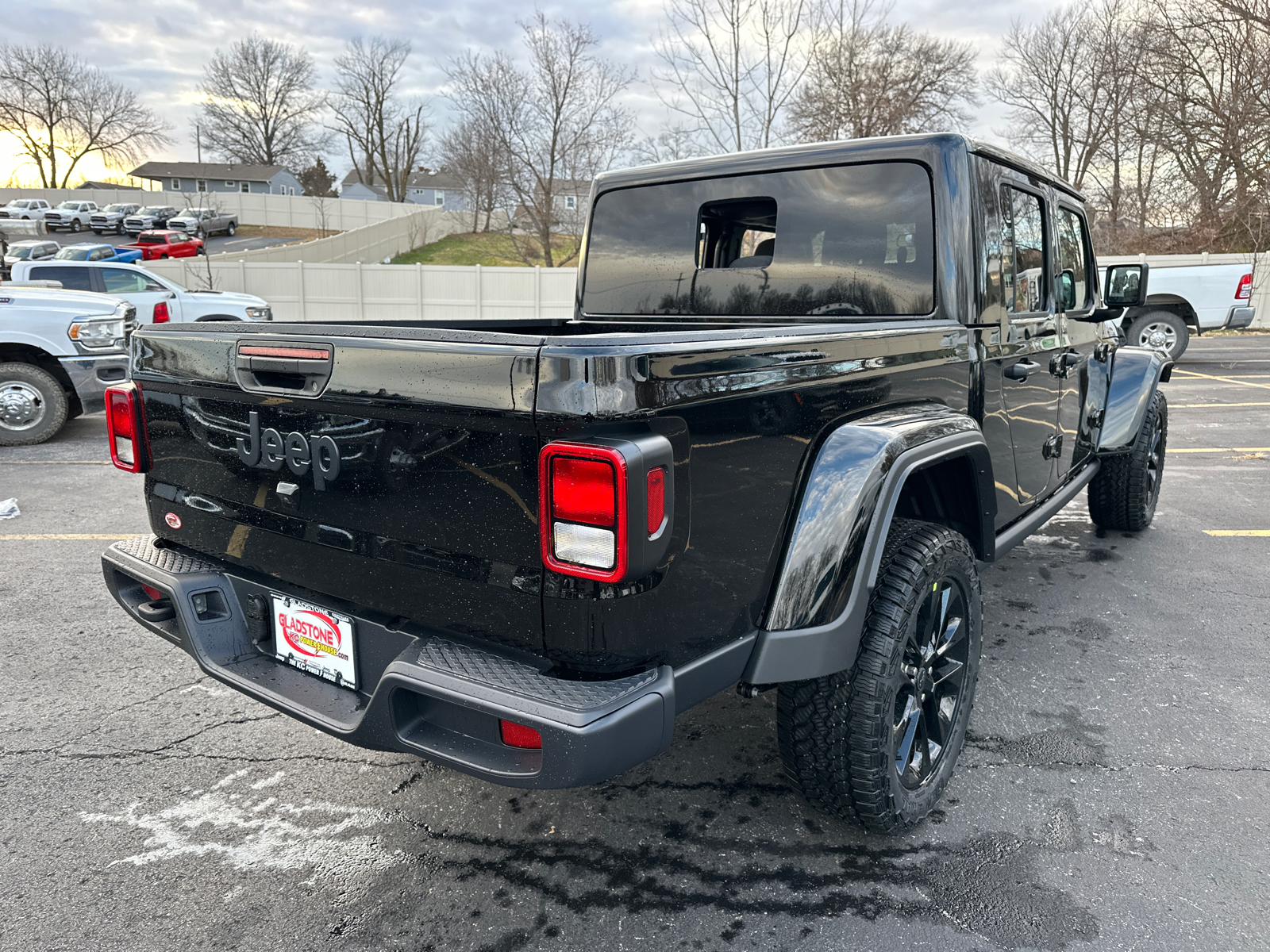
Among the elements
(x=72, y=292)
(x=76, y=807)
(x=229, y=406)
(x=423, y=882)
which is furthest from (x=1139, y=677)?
(x=72, y=292)

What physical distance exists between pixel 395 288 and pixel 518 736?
86.7ft

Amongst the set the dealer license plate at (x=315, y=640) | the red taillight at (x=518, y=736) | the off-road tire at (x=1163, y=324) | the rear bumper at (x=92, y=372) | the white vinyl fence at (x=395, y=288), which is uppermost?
the white vinyl fence at (x=395, y=288)

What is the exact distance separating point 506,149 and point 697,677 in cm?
3529

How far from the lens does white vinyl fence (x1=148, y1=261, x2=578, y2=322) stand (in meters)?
25.8

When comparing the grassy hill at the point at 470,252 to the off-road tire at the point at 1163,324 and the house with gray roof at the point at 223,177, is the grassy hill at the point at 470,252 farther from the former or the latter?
the off-road tire at the point at 1163,324

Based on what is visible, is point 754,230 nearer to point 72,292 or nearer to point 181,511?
point 181,511

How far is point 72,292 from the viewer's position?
842 cm

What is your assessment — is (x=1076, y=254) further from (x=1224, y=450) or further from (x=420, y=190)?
(x=420, y=190)

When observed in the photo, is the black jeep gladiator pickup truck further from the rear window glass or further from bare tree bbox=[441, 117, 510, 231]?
bare tree bbox=[441, 117, 510, 231]

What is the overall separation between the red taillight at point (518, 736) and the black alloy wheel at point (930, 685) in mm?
1041

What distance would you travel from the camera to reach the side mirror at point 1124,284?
4281 mm

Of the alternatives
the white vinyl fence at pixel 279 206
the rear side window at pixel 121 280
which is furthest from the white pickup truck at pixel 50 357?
the white vinyl fence at pixel 279 206

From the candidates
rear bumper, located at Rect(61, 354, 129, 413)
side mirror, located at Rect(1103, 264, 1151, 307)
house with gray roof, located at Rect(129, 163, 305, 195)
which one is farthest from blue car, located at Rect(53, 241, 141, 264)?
house with gray roof, located at Rect(129, 163, 305, 195)

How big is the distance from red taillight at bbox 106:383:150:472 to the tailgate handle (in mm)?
668
